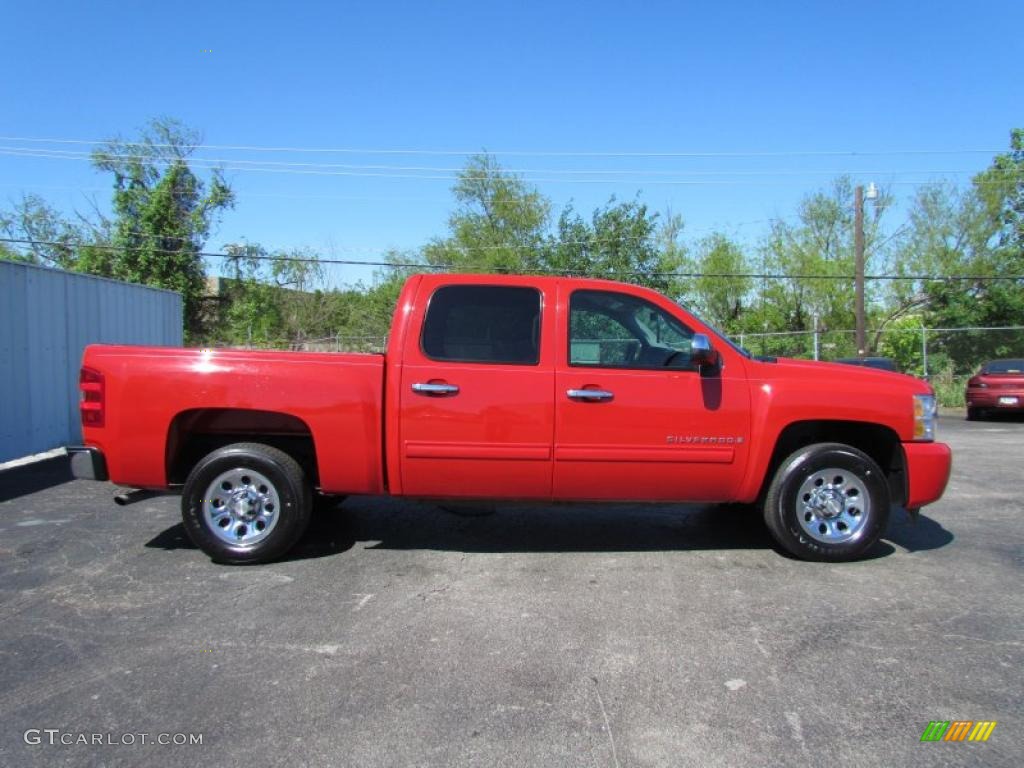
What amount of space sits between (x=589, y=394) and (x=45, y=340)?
8.22 m

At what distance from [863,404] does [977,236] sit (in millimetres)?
34957

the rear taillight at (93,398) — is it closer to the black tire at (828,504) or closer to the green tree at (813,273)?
the black tire at (828,504)

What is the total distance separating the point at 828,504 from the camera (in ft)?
15.1

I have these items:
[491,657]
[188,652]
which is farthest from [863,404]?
[188,652]

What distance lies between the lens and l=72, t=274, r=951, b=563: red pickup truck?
4457 mm

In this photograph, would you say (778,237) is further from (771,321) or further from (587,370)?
(587,370)

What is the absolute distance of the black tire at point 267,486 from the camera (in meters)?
4.51

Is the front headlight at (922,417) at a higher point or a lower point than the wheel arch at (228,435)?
higher

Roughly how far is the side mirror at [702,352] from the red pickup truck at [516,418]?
14 mm

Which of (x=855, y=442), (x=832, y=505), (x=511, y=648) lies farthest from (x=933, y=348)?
(x=511, y=648)

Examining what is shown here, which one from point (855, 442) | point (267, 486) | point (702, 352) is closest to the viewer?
point (702, 352)

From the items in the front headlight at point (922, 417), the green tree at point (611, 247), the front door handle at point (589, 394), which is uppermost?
the green tree at point (611, 247)

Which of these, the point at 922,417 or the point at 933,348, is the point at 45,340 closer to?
the point at 922,417

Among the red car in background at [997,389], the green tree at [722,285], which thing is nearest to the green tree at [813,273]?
the green tree at [722,285]
